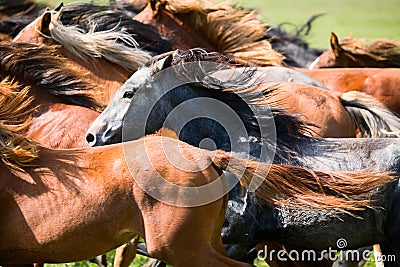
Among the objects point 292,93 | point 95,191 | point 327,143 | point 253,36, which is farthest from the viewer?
point 253,36

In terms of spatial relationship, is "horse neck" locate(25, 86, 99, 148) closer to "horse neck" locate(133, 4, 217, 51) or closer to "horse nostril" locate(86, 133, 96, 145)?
"horse nostril" locate(86, 133, 96, 145)

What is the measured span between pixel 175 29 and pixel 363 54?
6.83 feet

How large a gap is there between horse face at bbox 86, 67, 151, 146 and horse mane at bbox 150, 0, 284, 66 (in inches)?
96.8

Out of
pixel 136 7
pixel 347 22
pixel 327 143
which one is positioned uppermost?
pixel 327 143

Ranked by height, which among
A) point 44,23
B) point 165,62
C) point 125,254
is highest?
point 165,62

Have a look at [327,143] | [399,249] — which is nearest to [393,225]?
[399,249]

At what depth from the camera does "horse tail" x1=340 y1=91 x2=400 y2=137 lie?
19.0ft

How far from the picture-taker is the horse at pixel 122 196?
3.83 meters

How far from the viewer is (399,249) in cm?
454

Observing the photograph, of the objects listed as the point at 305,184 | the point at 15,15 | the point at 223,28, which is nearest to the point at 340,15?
the point at 223,28

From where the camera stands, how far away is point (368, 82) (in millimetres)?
7070

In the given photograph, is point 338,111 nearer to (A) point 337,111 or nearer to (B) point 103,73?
(A) point 337,111

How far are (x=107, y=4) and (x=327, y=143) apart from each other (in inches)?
142

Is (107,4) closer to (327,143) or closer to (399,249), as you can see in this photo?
(327,143)
